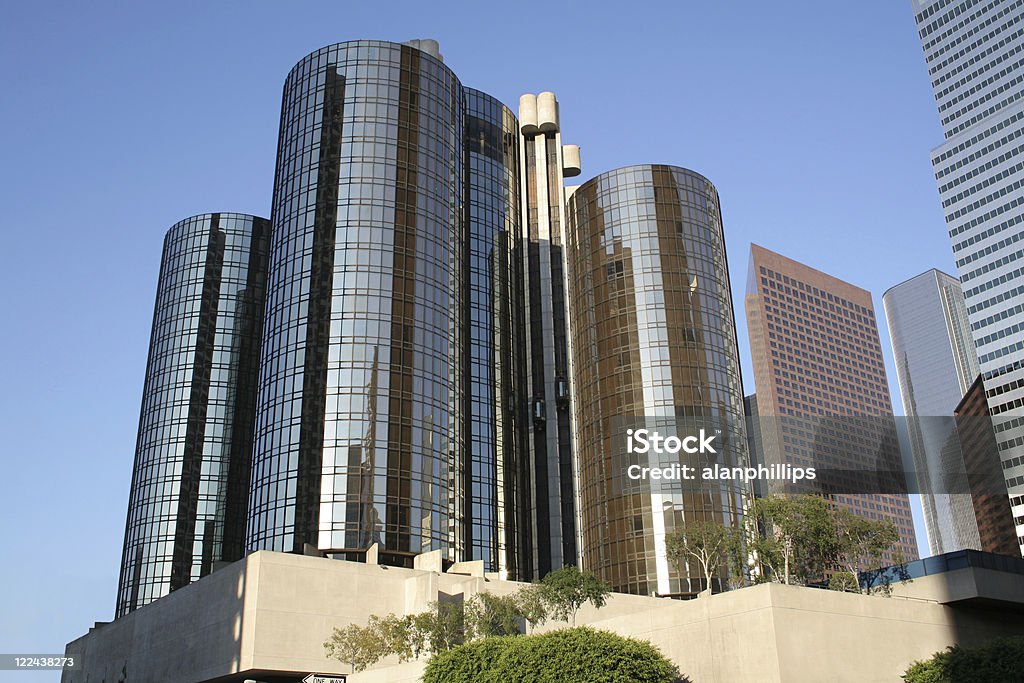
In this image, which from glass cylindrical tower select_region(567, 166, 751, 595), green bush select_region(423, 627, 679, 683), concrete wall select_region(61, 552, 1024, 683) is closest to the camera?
green bush select_region(423, 627, 679, 683)

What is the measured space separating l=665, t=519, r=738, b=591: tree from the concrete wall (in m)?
6.27

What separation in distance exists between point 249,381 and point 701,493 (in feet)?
220

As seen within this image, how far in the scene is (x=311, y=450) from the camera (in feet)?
315

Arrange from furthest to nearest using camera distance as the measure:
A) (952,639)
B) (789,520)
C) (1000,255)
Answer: (1000,255) < (789,520) < (952,639)

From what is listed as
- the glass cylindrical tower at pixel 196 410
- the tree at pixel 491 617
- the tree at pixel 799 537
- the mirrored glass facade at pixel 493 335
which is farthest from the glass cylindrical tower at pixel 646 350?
the glass cylindrical tower at pixel 196 410

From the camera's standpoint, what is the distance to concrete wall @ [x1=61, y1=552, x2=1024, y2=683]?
45406 millimetres

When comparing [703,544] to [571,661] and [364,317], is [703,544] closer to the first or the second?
[364,317]

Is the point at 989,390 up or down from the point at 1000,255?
down

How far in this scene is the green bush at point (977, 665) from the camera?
42.1m

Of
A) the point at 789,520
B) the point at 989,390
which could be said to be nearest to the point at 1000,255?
the point at 989,390

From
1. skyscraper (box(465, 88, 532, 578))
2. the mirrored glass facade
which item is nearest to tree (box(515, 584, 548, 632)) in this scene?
skyscraper (box(465, 88, 532, 578))

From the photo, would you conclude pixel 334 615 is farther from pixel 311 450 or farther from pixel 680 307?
pixel 680 307

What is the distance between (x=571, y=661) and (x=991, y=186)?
16260 centimetres

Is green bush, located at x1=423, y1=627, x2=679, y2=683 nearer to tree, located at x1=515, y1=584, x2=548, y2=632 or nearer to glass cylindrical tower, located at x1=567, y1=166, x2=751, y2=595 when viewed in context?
tree, located at x1=515, y1=584, x2=548, y2=632
